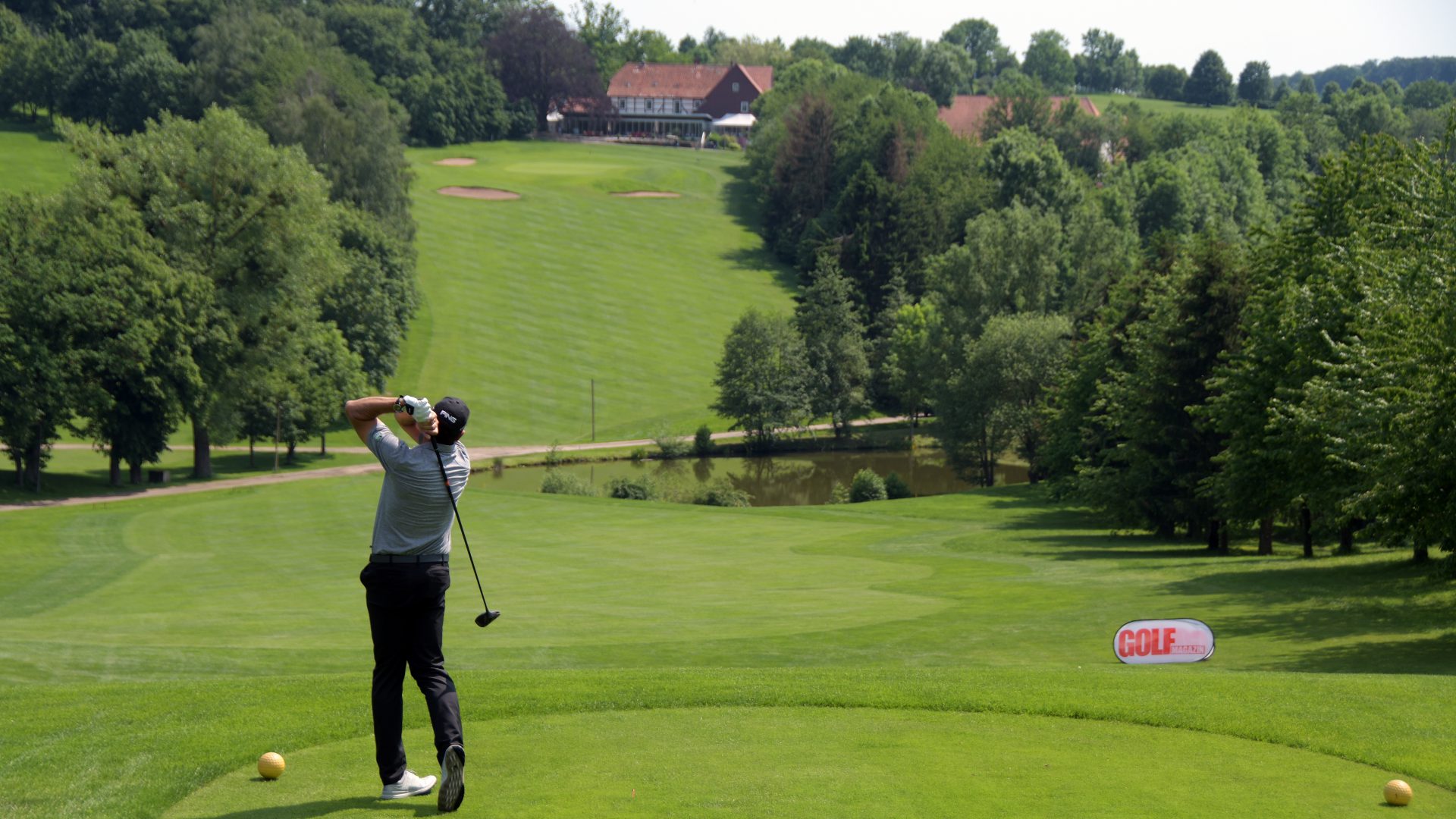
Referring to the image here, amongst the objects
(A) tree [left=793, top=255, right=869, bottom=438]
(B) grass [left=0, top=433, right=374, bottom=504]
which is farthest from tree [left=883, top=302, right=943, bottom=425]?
(B) grass [left=0, top=433, right=374, bottom=504]

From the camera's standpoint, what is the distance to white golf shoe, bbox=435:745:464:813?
30.7 ft

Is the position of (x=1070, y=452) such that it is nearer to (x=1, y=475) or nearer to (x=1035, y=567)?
(x=1035, y=567)

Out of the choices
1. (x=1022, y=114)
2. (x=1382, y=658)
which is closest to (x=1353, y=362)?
(x=1382, y=658)

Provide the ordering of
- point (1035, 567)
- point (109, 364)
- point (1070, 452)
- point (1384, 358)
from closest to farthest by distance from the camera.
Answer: point (1384, 358) → point (1035, 567) → point (1070, 452) → point (109, 364)

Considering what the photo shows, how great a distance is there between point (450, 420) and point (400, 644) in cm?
177

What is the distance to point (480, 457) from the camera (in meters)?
77.7

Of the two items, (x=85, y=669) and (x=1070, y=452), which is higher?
(x=85, y=669)

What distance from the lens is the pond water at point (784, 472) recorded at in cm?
7206

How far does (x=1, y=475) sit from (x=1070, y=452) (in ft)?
150

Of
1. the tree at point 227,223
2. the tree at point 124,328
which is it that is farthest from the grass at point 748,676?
the tree at point 227,223

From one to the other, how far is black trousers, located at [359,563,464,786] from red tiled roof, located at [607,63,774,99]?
19149 centimetres

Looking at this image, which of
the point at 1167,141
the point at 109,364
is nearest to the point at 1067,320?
the point at 109,364

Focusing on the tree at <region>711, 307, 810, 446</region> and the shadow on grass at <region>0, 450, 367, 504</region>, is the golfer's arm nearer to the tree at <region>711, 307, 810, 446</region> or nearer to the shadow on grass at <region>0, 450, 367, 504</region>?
the shadow on grass at <region>0, 450, 367, 504</region>

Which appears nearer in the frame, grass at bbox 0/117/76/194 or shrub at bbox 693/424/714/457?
shrub at bbox 693/424/714/457
